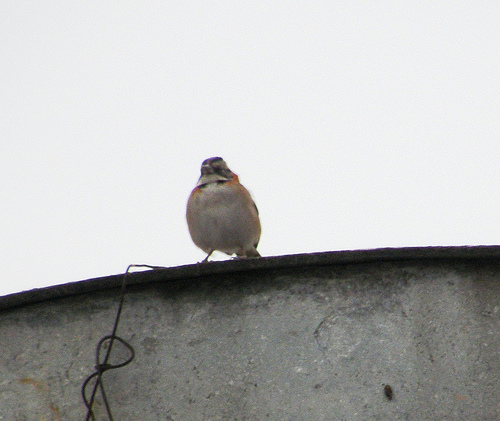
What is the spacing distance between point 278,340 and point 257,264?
434mm

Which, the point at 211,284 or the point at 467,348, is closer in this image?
the point at 467,348

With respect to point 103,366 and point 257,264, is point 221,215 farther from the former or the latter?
point 103,366

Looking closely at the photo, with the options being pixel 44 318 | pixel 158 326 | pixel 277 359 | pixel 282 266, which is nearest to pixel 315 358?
pixel 277 359

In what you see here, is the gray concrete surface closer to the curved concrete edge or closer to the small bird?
the curved concrete edge

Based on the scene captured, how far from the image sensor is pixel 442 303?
5008mm

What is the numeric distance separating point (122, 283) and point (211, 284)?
0.50m

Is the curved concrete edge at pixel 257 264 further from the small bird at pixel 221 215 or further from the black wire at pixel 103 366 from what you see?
the small bird at pixel 221 215

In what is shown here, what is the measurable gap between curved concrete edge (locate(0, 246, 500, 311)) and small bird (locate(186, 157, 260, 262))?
2434 millimetres

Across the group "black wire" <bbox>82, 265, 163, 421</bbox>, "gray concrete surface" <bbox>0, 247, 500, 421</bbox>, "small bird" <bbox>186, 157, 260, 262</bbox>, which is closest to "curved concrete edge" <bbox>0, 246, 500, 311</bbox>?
"gray concrete surface" <bbox>0, 247, 500, 421</bbox>

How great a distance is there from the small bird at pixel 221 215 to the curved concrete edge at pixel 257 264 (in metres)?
2.43

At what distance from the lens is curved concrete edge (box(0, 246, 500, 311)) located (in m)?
5.04

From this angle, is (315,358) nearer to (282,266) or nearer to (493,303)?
(282,266)

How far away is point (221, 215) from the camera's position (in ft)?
24.9

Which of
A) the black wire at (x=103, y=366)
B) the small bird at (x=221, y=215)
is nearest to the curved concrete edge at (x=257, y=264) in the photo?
the black wire at (x=103, y=366)
